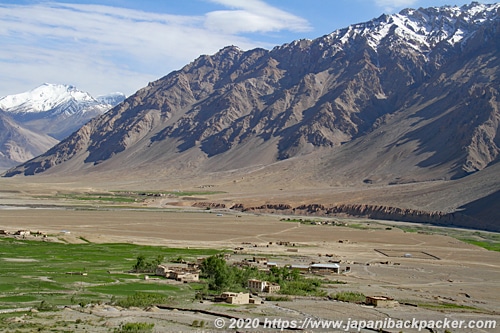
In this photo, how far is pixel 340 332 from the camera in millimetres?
34125

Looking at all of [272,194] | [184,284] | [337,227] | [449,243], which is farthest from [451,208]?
[184,284]

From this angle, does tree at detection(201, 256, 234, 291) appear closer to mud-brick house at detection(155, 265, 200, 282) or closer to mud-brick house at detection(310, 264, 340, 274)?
mud-brick house at detection(155, 265, 200, 282)

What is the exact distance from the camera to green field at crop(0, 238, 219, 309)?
42.4 meters

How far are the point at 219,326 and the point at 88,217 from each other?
3596 inches

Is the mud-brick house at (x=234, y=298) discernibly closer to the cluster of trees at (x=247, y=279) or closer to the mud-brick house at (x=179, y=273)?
the cluster of trees at (x=247, y=279)

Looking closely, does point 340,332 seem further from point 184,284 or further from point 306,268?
point 306,268

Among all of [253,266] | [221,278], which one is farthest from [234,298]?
[253,266]

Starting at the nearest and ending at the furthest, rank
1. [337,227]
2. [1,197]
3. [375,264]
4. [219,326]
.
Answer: [219,326]
[375,264]
[337,227]
[1,197]

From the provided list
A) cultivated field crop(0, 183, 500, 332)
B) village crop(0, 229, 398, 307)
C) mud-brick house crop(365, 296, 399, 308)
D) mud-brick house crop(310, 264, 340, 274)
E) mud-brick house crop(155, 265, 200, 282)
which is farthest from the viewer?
mud-brick house crop(310, 264, 340, 274)

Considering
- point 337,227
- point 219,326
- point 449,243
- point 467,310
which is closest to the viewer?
point 219,326

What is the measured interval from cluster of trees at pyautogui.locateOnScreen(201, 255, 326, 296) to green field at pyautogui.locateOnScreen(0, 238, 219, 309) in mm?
2032

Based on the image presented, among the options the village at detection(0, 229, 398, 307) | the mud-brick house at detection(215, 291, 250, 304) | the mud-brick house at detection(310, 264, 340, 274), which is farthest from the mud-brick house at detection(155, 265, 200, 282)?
the mud-brick house at detection(310, 264, 340, 274)

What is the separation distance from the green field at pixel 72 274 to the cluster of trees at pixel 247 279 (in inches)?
80.0

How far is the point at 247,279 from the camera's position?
51.5 meters
